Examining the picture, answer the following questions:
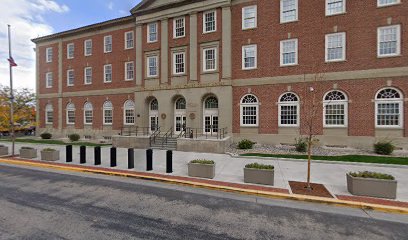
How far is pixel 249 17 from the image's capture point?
62.8ft

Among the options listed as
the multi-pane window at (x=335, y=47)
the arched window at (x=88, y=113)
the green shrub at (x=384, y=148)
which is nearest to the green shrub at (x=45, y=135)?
the arched window at (x=88, y=113)

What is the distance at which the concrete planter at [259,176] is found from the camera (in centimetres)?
814

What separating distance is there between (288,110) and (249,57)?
20.3 feet

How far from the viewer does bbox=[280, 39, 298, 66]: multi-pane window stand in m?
17.8

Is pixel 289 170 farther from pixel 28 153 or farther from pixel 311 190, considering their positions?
pixel 28 153

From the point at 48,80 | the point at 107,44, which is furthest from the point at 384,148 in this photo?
the point at 48,80

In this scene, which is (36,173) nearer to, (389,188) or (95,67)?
(389,188)

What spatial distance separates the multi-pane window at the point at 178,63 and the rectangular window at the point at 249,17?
6.99 m

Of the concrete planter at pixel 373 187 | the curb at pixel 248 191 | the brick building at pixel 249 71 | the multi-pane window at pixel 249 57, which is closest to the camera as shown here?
the curb at pixel 248 191

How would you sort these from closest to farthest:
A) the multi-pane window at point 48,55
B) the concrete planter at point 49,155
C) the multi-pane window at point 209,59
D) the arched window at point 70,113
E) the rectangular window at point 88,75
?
the concrete planter at point 49,155 < the multi-pane window at point 209,59 < the rectangular window at point 88,75 < the arched window at point 70,113 < the multi-pane window at point 48,55

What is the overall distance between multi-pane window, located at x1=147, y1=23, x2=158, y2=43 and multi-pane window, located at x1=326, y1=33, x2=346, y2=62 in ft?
56.1

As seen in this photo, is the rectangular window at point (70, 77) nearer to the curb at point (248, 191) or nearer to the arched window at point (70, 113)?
the arched window at point (70, 113)

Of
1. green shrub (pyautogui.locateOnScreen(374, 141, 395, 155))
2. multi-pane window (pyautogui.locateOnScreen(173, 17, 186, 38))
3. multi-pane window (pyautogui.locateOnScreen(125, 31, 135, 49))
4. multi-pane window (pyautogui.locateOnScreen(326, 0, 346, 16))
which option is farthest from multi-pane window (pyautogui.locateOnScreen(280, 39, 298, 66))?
multi-pane window (pyautogui.locateOnScreen(125, 31, 135, 49))

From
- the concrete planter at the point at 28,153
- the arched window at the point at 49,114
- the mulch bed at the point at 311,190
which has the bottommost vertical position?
the mulch bed at the point at 311,190
